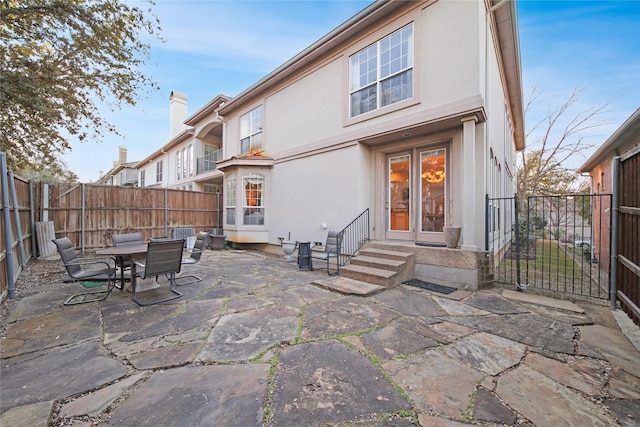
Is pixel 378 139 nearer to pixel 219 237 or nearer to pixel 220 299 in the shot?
pixel 220 299

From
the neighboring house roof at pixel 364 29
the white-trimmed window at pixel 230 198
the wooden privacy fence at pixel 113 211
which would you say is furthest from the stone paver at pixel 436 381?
the wooden privacy fence at pixel 113 211

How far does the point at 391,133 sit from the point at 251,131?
6.94m

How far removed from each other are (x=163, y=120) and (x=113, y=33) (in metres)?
13.1

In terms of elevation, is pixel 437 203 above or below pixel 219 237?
above

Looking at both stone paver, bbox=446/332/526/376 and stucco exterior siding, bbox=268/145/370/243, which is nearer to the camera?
stone paver, bbox=446/332/526/376

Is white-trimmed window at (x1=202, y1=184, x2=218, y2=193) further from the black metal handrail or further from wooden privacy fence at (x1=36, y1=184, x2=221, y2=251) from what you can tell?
the black metal handrail

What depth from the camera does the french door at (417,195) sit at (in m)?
6.21

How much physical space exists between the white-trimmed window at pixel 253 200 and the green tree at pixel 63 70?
15.0 feet

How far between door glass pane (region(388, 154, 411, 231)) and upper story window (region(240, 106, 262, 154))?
601 cm

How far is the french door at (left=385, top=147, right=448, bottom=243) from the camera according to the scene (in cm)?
621

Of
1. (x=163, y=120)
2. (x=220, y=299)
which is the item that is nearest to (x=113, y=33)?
(x=220, y=299)

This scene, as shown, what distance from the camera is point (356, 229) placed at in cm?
706

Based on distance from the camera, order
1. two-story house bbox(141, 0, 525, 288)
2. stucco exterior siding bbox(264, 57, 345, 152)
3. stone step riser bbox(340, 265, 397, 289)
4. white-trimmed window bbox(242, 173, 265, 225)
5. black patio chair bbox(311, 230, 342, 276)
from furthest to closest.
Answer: white-trimmed window bbox(242, 173, 265, 225)
stucco exterior siding bbox(264, 57, 345, 152)
black patio chair bbox(311, 230, 342, 276)
two-story house bbox(141, 0, 525, 288)
stone step riser bbox(340, 265, 397, 289)

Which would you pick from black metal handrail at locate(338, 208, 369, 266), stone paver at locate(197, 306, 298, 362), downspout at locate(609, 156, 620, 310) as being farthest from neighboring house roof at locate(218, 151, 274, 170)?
downspout at locate(609, 156, 620, 310)
